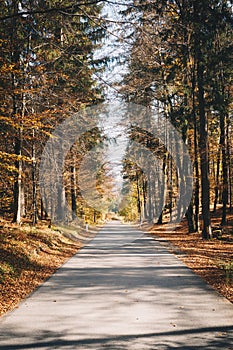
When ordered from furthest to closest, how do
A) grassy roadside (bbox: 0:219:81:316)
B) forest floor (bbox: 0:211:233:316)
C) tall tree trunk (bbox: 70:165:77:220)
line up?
1. tall tree trunk (bbox: 70:165:77:220)
2. forest floor (bbox: 0:211:233:316)
3. grassy roadside (bbox: 0:219:81:316)

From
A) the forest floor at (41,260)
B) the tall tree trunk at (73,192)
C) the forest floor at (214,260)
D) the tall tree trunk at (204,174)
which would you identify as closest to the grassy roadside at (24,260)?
the forest floor at (41,260)

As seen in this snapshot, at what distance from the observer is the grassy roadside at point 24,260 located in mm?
Result: 8578

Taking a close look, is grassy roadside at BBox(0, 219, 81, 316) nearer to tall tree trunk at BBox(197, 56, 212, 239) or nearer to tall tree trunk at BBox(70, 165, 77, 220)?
tall tree trunk at BBox(197, 56, 212, 239)

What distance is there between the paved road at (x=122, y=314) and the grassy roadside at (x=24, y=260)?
0.42m

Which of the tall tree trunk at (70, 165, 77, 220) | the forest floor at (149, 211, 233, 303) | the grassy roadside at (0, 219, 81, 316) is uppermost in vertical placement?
the tall tree trunk at (70, 165, 77, 220)

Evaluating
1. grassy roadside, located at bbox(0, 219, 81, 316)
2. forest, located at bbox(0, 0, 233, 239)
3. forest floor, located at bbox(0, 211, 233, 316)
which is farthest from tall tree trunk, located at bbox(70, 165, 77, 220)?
grassy roadside, located at bbox(0, 219, 81, 316)

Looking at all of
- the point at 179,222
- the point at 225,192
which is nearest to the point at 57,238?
the point at 225,192

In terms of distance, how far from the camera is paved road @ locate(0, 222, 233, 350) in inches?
208

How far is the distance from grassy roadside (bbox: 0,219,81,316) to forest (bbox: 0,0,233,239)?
2.04 meters

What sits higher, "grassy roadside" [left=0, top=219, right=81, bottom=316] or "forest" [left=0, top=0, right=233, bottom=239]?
"forest" [left=0, top=0, right=233, bottom=239]

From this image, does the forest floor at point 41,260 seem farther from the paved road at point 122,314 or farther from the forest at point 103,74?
the forest at point 103,74

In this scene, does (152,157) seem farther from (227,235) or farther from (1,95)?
(1,95)

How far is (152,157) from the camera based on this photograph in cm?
3381

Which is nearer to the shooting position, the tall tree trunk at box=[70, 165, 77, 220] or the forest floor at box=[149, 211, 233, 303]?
the forest floor at box=[149, 211, 233, 303]
